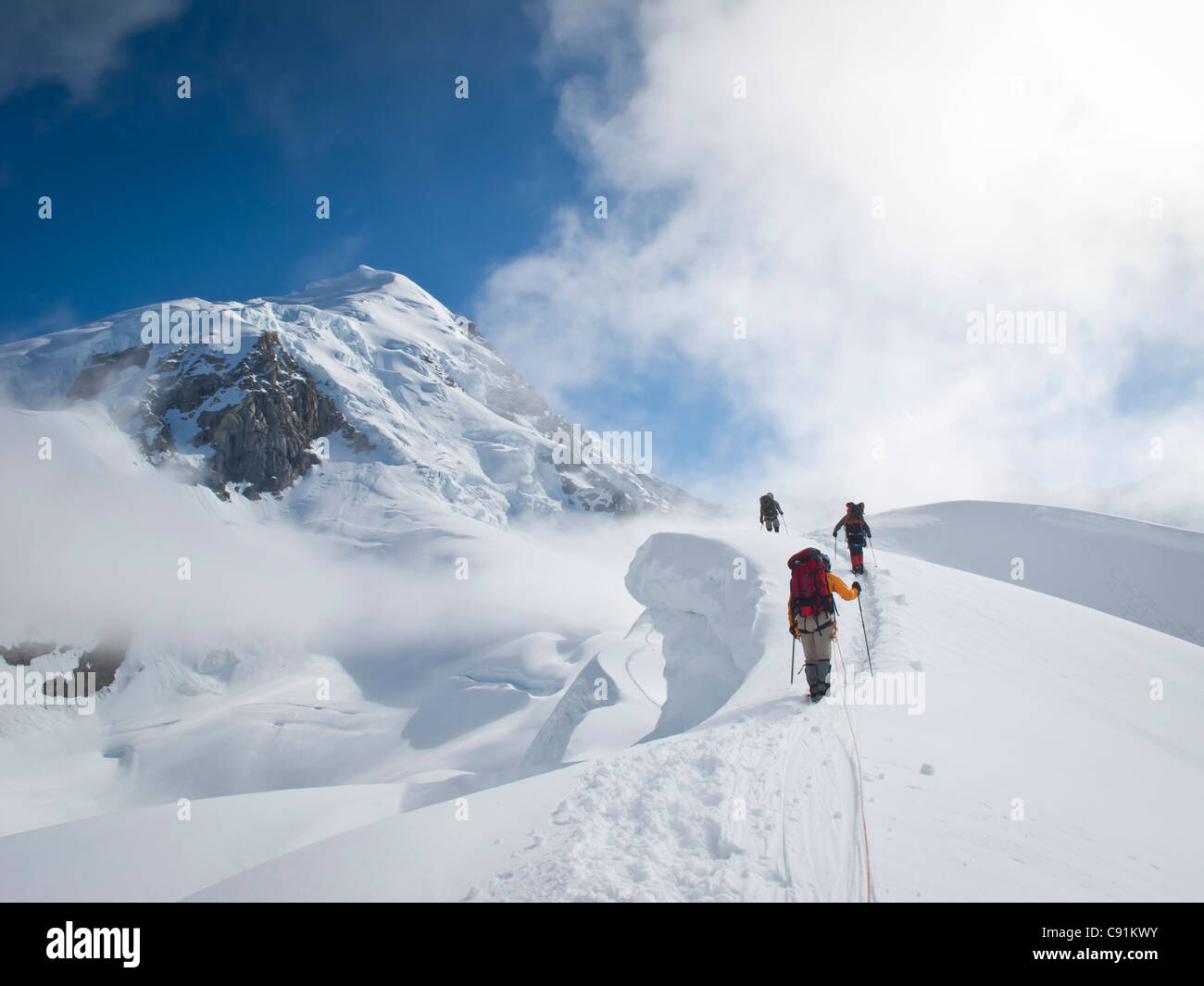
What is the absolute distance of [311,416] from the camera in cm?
11738

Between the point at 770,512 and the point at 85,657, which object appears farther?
the point at 85,657

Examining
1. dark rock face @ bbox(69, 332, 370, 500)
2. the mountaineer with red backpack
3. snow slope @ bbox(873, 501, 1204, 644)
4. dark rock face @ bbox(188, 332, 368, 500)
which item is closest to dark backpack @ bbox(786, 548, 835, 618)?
the mountaineer with red backpack

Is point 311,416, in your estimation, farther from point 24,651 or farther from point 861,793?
point 861,793

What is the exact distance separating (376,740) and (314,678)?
19.3 meters

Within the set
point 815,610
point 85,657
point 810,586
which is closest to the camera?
point 815,610

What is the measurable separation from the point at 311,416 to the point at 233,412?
13.6 metres

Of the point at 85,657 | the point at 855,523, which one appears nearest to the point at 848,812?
the point at 855,523

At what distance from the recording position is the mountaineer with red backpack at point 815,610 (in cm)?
681

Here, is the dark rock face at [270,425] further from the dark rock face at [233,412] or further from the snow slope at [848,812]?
the snow slope at [848,812]

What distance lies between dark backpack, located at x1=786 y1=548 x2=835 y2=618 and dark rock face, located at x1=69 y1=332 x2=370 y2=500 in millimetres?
117814

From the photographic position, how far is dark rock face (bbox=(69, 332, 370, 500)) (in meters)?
105

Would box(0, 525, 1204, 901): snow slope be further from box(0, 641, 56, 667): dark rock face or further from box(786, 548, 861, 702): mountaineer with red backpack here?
box(0, 641, 56, 667): dark rock face
